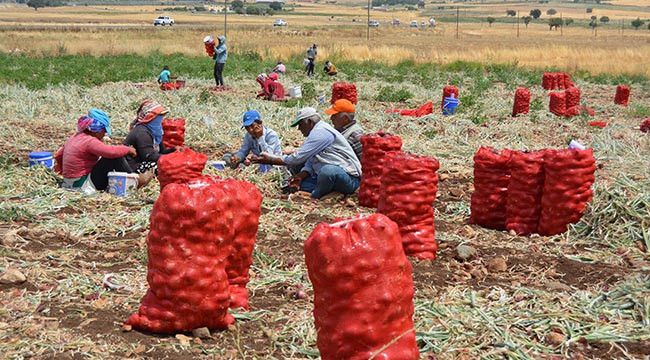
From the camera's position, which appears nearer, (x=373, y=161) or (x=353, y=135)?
(x=373, y=161)

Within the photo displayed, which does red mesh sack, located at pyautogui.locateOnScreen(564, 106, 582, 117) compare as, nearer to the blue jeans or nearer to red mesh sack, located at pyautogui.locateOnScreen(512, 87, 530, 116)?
red mesh sack, located at pyautogui.locateOnScreen(512, 87, 530, 116)

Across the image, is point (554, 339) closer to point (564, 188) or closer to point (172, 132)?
point (564, 188)

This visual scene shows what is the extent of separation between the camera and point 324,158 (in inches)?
313

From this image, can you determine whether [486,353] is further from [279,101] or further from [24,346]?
[279,101]

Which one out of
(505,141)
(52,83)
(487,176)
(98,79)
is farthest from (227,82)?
(487,176)

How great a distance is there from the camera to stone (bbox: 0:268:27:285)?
5078 millimetres

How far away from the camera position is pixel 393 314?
Answer: 3.57m

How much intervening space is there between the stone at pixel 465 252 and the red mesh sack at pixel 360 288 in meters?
2.41

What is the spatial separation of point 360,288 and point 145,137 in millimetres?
5200

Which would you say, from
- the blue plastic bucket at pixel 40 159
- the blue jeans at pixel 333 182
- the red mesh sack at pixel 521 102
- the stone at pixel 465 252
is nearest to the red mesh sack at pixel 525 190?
the stone at pixel 465 252

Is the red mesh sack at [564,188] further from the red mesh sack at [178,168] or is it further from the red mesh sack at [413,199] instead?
the red mesh sack at [178,168]

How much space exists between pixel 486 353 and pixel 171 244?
1.83m

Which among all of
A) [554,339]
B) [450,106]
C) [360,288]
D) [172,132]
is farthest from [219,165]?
[450,106]

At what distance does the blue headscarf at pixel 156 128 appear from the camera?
823 centimetres
